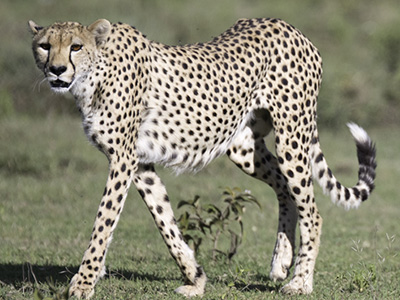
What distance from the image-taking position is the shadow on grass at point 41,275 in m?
4.65

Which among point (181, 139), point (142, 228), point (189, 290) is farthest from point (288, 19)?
point (189, 290)

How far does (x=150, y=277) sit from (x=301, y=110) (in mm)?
1294

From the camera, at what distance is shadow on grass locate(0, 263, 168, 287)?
4.65 meters

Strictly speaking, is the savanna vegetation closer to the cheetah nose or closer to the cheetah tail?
the cheetah nose

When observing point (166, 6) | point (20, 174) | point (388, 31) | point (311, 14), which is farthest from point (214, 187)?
point (311, 14)

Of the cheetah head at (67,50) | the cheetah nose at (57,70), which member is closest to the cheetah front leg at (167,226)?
the cheetah head at (67,50)

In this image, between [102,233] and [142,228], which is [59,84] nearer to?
[102,233]

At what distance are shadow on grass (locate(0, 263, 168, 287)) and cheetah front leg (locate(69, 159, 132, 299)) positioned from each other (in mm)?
505

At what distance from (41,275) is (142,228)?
1.85 metres

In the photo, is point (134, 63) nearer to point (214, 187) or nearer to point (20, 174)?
point (214, 187)

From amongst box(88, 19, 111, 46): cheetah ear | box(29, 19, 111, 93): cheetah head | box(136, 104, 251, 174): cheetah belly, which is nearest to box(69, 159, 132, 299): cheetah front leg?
box(136, 104, 251, 174): cheetah belly

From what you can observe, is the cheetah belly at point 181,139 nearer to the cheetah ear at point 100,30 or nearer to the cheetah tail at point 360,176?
the cheetah ear at point 100,30

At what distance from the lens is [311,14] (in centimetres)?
1834

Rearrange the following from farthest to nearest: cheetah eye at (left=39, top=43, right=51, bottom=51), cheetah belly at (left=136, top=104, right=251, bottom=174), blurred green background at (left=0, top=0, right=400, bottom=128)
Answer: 1. blurred green background at (left=0, top=0, right=400, bottom=128)
2. cheetah belly at (left=136, top=104, right=251, bottom=174)
3. cheetah eye at (left=39, top=43, right=51, bottom=51)
